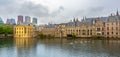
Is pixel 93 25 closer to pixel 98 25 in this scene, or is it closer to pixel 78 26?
pixel 98 25

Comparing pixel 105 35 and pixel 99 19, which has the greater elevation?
pixel 99 19

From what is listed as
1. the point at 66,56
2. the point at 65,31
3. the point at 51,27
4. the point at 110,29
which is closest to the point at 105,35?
the point at 110,29

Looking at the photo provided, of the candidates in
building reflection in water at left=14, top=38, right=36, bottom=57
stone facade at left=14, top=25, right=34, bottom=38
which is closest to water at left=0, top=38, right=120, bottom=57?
building reflection in water at left=14, top=38, right=36, bottom=57

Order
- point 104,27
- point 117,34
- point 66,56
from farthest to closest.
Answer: point 104,27 → point 117,34 → point 66,56

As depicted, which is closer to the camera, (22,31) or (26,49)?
(26,49)

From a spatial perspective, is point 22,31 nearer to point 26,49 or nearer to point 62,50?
point 26,49

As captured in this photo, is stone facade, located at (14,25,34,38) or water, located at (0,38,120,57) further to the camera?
stone facade, located at (14,25,34,38)

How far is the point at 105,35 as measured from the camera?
384 ft

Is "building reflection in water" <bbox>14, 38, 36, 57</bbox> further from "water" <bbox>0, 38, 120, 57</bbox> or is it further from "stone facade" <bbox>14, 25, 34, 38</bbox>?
"stone facade" <bbox>14, 25, 34, 38</bbox>

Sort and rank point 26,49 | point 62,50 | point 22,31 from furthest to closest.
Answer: point 22,31
point 26,49
point 62,50

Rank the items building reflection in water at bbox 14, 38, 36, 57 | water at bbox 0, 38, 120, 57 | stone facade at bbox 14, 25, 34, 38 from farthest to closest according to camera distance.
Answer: stone facade at bbox 14, 25, 34, 38 → building reflection in water at bbox 14, 38, 36, 57 → water at bbox 0, 38, 120, 57

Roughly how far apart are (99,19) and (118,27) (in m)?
14.4

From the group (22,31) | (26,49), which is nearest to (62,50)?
(26,49)

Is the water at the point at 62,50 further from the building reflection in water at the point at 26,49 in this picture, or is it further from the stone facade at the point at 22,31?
the stone facade at the point at 22,31
